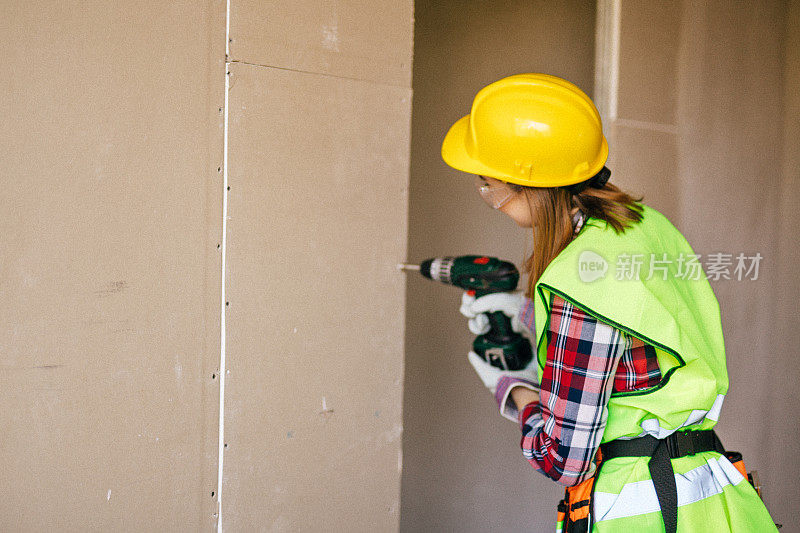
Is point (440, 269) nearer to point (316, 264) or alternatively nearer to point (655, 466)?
point (316, 264)

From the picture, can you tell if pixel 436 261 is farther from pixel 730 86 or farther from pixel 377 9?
pixel 730 86

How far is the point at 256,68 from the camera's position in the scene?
1591 millimetres

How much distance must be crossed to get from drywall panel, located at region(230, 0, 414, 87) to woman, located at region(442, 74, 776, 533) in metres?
0.48

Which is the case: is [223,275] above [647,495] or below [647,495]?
above

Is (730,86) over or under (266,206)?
over

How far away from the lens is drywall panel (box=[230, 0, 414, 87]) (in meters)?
1.58

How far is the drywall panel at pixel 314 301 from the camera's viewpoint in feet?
5.29

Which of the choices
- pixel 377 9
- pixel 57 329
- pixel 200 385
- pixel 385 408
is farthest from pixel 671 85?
pixel 57 329

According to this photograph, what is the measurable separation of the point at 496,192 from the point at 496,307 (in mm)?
326

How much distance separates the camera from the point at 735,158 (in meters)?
2.72

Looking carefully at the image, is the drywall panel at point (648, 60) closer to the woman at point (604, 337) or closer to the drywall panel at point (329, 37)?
the drywall panel at point (329, 37)

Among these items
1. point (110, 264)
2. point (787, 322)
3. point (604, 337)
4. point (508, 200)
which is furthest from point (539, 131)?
point (787, 322)

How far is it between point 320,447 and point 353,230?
565mm

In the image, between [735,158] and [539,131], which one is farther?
[735,158]
